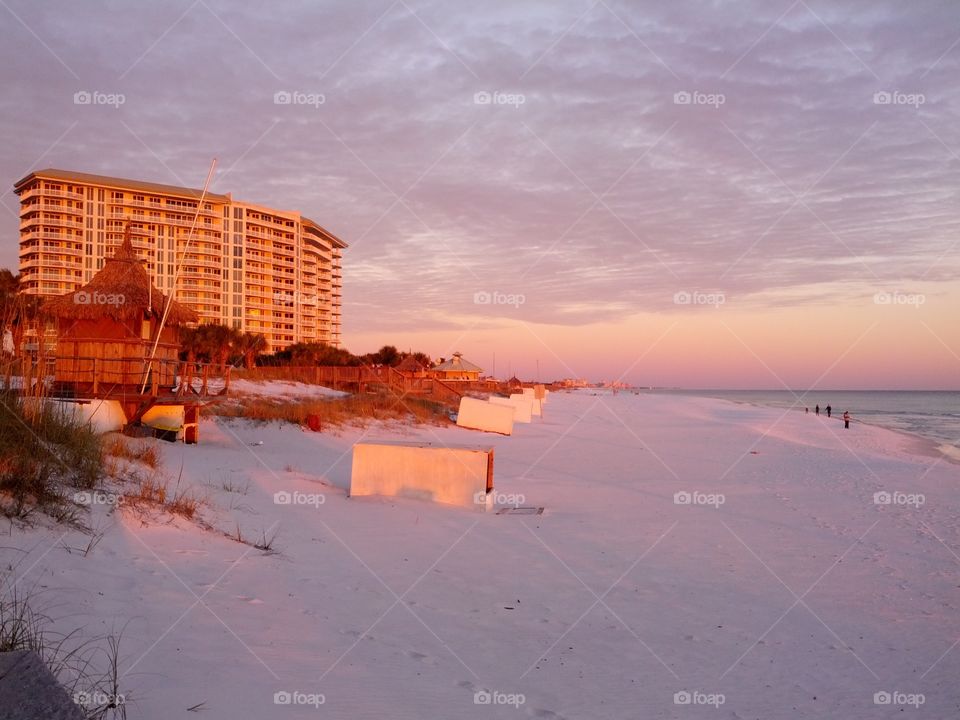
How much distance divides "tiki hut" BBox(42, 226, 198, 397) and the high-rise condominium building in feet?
271

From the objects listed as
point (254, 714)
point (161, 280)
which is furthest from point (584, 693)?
point (161, 280)

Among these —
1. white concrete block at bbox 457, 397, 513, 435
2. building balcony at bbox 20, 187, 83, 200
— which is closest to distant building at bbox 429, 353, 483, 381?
white concrete block at bbox 457, 397, 513, 435

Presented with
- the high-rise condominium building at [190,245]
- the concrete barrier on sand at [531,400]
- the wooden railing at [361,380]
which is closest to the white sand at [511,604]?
the concrete barrier on sand at [531,400]

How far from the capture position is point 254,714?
13.8 feet

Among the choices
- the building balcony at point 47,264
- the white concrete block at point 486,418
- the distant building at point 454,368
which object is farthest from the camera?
the building balcony at point 47,264

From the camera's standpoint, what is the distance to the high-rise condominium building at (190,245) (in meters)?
99.6

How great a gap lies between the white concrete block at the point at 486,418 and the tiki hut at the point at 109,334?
13.2m

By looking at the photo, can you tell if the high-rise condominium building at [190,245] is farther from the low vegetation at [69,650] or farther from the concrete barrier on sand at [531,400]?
the low vegetation at [69,650]

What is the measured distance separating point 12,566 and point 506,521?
7.26 m

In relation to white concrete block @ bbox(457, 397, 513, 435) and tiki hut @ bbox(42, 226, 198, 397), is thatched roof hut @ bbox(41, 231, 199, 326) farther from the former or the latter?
white concrete block @ bbox(457, 397, 513, 435)

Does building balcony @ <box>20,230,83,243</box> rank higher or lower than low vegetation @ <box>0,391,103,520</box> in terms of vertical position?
higher

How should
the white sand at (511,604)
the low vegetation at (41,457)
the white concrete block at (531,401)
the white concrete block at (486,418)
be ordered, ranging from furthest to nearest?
the white concrete block at (531,401) → the white concrete block at (486,418) → the low vegetation at (41,457) → the white sand at (511,604)

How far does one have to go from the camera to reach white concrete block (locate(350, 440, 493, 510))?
39.6 ft

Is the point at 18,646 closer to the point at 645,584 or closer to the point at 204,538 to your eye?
the point at 204,538
